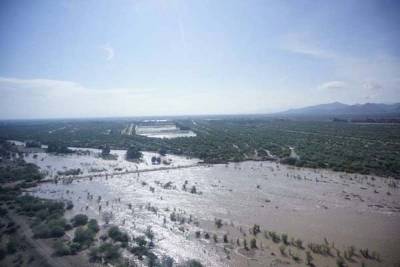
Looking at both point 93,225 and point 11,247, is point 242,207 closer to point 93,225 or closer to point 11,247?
point 93,225

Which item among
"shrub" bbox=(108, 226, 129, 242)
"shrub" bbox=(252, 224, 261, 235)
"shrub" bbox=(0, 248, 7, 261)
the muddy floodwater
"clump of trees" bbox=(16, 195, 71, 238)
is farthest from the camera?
"shrub" bbox=(252, 224, 261, 235)

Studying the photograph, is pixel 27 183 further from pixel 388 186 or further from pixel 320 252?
pixel 388 186

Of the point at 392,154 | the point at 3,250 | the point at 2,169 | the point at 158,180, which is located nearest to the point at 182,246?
the point at 3,250

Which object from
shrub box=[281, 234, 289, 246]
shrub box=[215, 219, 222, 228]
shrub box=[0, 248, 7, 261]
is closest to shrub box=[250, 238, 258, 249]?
shrub box=[281, 234, 289, 246]

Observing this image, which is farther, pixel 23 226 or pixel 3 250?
pixel 23 226

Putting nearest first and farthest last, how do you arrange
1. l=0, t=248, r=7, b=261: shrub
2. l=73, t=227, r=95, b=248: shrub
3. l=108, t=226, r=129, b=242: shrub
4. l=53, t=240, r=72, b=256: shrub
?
1. l=0, t=248, r=7, b=261: shrub
2. l=53, t=240, r=72, b=256: shrub
3. l=73, t=227, r=95, b=248: shrub
4. l=108, t=226, r=129, b=242: shrub

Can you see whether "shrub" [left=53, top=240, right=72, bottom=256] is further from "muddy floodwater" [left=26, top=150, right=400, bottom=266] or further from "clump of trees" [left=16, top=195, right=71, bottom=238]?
"muddy floodwater" [left=26, top=150, right=400, bottom=266]

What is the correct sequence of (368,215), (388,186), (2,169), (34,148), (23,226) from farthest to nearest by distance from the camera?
(34,148) < (2,169) < (388,186) < (368,215) < (23,226)

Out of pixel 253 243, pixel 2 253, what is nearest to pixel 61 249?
pixel 2 253

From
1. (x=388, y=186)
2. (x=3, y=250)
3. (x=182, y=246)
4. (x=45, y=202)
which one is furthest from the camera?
(x=388, y=186)
